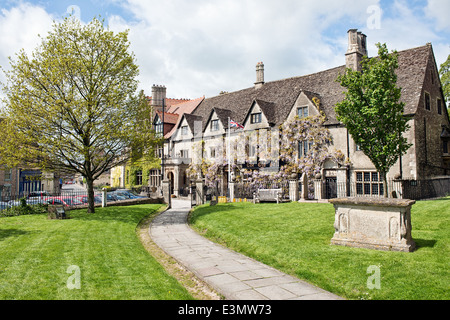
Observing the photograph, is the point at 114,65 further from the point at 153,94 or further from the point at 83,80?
the point at 153,94

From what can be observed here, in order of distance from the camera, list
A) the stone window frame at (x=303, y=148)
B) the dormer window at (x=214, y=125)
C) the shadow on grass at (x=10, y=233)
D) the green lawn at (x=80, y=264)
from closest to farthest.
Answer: the green lawn at (x=80, y=264) → the shadow on grass at (x=10, y=233) → the stone window frame at (x=303, y=148) → the dormer window at (x=214, y=125)

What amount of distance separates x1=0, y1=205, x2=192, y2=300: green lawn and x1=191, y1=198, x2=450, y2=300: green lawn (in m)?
3.25

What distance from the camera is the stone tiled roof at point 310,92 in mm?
24125

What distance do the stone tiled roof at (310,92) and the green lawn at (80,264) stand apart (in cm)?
1532

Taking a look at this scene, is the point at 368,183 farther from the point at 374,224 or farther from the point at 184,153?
the point at 184,153

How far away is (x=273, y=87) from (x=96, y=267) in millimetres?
30154

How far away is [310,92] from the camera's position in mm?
28000

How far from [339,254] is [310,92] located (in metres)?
21.4

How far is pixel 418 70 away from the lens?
80.3 feet

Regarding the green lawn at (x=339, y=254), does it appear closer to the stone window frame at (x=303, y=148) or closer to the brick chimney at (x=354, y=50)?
the stone window frame at (x=303, y=148)

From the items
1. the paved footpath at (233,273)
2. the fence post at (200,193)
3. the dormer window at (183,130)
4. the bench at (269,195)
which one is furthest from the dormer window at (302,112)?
the paved footpath at (233,273)

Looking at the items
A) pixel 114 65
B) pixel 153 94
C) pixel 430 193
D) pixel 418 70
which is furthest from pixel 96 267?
pixel 153 94

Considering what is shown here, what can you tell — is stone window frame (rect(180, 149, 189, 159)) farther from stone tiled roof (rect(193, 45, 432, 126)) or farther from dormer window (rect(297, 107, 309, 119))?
dormer window (rect(297, 107, 309, 119))
